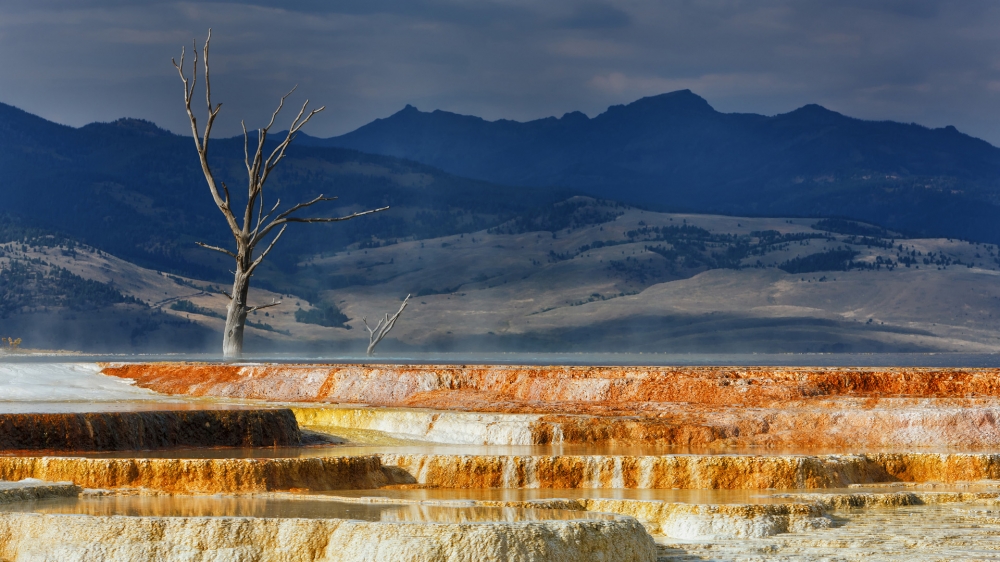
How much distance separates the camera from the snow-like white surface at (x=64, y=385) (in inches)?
830

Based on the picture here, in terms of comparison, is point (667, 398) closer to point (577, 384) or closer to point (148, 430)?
point (577, 384)

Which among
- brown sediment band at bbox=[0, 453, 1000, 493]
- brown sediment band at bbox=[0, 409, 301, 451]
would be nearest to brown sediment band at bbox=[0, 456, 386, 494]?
brown sediment band at bbox=[0, 453, 1000, 493]

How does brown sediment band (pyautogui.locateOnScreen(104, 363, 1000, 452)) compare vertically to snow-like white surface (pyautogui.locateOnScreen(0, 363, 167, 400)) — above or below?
above

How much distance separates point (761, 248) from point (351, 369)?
9372 centimetres

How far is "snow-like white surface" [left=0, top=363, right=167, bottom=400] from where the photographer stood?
21094 mm

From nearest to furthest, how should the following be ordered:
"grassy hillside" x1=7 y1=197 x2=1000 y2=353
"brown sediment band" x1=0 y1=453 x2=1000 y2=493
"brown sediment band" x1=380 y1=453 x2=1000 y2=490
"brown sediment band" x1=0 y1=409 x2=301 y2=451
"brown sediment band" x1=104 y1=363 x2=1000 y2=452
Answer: "brown sediment band" x1=0 y1=453 x2=1000 y2=493 < "brown sediment band" x1=380 y1=453 x2=1000 y2=490 < "brown sediment band" x1=0 y1=409 x2=301 y2=451 < "brown sediment band" x1=104 y1=363 x2=1000 y2=452 < "grassy hillside" x1=7 y1=197 x2=1000 y2=353

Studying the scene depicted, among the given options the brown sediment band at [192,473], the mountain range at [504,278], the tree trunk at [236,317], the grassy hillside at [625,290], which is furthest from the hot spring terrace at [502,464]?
the mountain range at [504,278]

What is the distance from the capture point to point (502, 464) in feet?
45.9

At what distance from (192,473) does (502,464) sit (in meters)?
3.08

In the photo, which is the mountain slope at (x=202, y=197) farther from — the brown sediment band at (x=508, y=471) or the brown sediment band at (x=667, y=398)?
the brown sediment band at (x=508, y=471)

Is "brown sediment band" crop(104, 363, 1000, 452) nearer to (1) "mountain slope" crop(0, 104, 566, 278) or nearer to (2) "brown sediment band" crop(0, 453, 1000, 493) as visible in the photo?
(2) "brown sediment band" crop(0, 453, 1000, 493)

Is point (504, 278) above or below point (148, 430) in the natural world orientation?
above

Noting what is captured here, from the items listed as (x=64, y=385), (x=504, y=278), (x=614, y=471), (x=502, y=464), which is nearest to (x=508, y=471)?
(x=502, y=464)

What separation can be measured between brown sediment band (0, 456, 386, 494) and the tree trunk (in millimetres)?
17652
